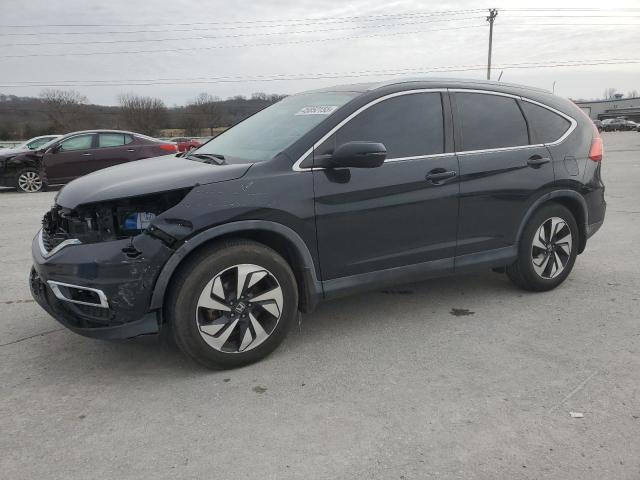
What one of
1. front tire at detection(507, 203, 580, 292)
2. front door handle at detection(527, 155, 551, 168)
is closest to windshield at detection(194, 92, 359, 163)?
front door handle at detection(527, 155, 551, 168)

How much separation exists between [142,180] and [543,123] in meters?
3.23

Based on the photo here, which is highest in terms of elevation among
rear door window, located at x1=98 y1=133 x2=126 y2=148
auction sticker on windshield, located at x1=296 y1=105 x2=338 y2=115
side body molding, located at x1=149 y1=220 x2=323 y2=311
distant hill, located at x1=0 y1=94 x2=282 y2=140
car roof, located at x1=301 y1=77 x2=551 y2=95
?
distant hill, located at x1=0 y1=94 x2=282 y2=140

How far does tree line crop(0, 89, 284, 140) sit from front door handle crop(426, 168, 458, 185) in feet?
106

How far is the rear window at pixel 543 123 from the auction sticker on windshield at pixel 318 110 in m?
1.75

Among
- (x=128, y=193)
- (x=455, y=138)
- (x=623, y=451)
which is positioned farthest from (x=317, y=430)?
(x=455, y=138)

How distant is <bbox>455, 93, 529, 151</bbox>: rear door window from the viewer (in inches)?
162

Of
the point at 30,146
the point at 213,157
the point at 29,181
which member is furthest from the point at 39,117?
the point at 213,157

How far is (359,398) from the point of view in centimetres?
299

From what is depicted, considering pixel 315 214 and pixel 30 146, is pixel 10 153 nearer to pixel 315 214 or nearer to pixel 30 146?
pixel 30 146

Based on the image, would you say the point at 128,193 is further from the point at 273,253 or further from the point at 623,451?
the point at 623,451

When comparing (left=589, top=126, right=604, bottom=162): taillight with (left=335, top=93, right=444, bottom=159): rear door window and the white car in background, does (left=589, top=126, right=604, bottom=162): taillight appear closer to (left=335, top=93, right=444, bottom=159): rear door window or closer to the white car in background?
(left=335, top=93, right=444, bottom=159): rear door window

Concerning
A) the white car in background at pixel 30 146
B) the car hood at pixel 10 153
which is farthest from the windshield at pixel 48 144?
the car hood at pixel 10 153

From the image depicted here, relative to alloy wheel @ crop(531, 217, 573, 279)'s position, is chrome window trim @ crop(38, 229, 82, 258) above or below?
above

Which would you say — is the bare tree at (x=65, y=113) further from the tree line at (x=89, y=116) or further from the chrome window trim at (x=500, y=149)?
the chrome window trim at (x=500, y=149)
